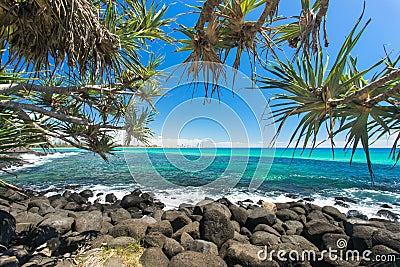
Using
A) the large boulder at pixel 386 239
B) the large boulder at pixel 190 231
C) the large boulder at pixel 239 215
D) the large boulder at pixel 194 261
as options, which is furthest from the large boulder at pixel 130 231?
the large boulder at pixel 386 239

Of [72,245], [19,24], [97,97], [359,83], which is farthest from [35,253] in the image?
[359,83]

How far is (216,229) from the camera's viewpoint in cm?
401

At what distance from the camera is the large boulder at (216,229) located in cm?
395

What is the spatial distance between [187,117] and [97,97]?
1.41m

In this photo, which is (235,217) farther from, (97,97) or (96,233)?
(97,97)

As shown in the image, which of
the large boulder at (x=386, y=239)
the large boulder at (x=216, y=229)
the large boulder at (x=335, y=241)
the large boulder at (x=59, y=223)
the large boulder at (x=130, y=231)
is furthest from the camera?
the large boulder at (x=59, y=223)

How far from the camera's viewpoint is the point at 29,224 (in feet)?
14.2

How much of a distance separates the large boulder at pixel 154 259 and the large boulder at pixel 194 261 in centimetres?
16

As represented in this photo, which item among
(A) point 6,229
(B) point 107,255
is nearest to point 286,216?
(B) point 107,255

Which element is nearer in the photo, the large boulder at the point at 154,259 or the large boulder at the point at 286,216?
the large boulder at the point at 154,259

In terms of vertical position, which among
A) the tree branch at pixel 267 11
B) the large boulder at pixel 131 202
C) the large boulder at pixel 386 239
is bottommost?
the large boulder at pixel 131 202

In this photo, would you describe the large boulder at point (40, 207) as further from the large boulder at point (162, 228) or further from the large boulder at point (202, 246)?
the large boulder at point (202, 246)

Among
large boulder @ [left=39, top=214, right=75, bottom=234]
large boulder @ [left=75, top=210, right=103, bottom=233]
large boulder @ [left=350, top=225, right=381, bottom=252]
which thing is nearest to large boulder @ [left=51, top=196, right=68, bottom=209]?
large boulder @ [left=39, top=214, right=75, bottom=234]

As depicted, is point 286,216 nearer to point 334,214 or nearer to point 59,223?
point 334,214
